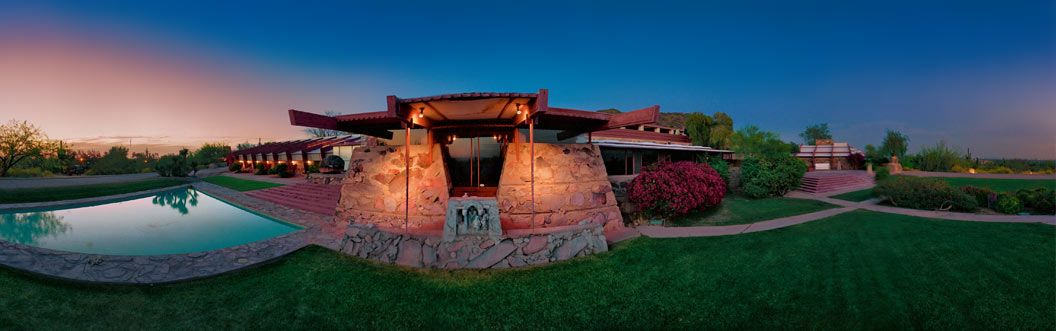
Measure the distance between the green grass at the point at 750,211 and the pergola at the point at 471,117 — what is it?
372cm

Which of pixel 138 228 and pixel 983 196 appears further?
pixel 138 228

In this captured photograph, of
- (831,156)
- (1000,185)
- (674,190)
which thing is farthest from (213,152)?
(831,156)

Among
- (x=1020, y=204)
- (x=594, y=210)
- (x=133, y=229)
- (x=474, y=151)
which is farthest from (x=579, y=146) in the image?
(x=133, y=229)

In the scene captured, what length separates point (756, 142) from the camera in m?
25.1

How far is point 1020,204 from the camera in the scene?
303 inches

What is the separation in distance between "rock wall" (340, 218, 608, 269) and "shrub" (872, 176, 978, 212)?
10724 mm

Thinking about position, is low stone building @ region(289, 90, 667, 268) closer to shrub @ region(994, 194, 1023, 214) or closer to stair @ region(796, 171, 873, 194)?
shrub @ region(994, 194, 1023, 214)

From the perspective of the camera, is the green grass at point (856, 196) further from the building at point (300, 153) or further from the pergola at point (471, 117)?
the building at point (300, 153)

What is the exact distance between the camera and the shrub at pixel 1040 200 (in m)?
7.31

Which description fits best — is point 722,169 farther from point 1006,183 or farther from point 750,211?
point 1006,183

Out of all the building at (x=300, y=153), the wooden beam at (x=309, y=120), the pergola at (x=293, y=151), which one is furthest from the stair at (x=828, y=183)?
the pergola at (x=293, y=151)

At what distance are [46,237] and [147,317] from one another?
8.67m

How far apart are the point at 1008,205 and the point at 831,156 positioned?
18535mm

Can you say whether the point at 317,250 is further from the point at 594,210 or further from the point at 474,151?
the point at 594,210
